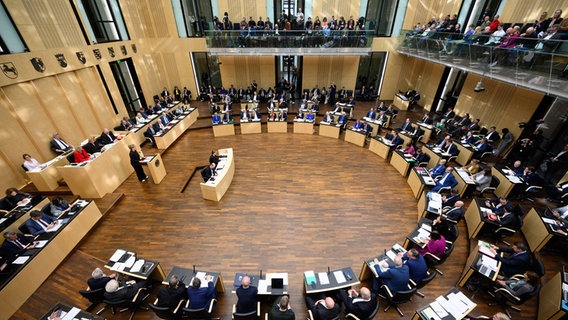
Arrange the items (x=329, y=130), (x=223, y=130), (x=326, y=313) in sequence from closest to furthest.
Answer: (x=326, y=313)
(x=329, y=130)
(x=223, y=130)

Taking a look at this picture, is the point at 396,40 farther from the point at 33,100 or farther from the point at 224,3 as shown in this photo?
the point at 33,100

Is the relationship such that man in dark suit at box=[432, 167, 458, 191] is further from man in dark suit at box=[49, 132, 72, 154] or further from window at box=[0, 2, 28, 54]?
window at box=[0, 2, 28, 54]

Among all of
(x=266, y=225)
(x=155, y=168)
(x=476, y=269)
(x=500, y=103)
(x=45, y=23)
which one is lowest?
(x=266, y=225)

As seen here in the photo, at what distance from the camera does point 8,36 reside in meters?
6.90

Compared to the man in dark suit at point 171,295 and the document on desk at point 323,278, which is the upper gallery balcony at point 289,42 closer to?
the document on desk at point 323,278

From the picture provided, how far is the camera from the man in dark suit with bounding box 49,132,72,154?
8.10 metres

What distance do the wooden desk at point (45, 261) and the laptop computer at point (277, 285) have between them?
16.1 feet

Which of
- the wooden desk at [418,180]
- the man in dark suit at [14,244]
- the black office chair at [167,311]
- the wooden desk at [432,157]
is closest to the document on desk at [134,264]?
the black office chair at [167,311]

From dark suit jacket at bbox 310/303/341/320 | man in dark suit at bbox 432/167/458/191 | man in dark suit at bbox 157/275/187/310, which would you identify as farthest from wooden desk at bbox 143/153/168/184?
man in dark suit at bbox 432/167/458/191

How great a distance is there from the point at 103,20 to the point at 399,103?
1630 cm

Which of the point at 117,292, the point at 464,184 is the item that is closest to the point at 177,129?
the point at 117,292

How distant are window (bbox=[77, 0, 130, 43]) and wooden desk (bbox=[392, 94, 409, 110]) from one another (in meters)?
15.8

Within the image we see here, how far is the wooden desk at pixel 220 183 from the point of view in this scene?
7359 mm

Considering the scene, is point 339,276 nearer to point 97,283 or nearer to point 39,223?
point 97,283
